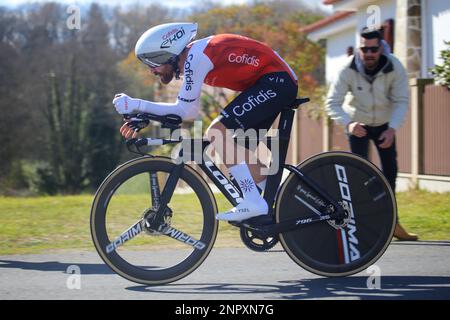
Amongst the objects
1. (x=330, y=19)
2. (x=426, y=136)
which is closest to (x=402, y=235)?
(x=426, y=136)

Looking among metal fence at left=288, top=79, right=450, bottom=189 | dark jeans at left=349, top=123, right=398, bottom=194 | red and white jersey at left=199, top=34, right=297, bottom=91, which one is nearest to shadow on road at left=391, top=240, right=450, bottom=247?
dark jeans at left=349, top=123, right=398, bottom=194

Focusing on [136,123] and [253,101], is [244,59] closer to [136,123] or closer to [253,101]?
[253,101]

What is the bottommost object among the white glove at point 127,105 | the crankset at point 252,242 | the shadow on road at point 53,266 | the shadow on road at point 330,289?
the shadow on road at point 330,289

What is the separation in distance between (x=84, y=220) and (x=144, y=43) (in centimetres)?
490

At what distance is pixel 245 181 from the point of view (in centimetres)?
559

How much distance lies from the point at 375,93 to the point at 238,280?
2663 millimetres

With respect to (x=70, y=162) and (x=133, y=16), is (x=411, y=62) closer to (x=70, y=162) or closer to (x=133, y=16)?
(x=70, y=162)

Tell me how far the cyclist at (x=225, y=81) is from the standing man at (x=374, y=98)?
1.76 m

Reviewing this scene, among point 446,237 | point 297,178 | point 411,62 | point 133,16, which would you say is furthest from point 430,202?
point 133,16

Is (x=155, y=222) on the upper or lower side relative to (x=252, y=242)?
upper

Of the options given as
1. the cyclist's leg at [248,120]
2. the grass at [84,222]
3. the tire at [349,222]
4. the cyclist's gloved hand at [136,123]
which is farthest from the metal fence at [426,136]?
the cyclist's gloved hand at [136,123]

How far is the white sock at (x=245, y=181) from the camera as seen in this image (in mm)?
5578

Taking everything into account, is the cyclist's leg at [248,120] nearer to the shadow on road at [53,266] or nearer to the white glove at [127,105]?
the white glove at [127,105]
